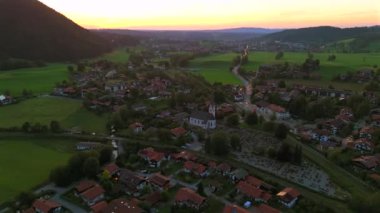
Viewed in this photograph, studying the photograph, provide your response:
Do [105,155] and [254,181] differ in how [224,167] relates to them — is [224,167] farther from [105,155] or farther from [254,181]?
[105,155]

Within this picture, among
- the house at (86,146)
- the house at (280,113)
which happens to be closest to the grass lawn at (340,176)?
the house at (280,113)

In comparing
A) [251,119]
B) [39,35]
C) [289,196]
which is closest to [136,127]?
[251,119]

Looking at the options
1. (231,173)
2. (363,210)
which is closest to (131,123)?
(231,173)

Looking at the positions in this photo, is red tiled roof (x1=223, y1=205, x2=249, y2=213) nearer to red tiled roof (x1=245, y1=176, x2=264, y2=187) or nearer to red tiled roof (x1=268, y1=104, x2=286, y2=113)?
red tiled roof (x1=245, y1=176, x2=264, y2=187)

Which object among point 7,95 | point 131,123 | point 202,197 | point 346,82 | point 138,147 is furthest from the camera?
point 346,82

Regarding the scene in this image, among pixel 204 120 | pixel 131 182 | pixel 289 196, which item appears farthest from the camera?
pixel 204 120

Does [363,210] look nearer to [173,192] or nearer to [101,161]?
[173,192]
